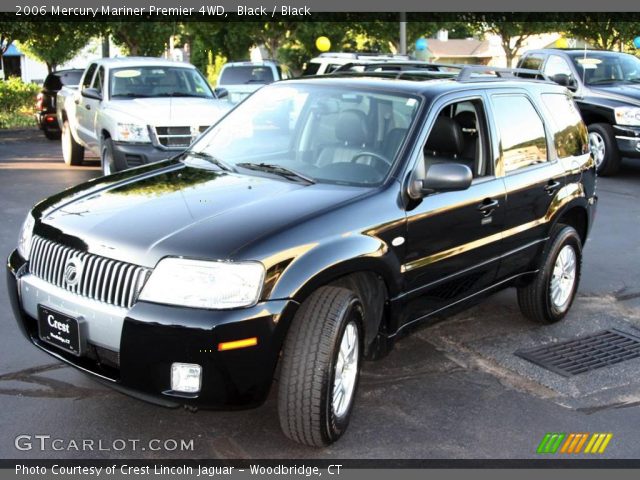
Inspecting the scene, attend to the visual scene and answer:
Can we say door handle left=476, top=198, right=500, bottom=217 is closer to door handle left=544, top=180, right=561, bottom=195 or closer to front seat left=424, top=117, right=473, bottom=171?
front seat left=424, top=117, right=473, bottom=171

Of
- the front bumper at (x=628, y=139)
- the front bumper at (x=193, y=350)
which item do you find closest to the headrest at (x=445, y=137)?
the front bumper at (x=193, y=350)

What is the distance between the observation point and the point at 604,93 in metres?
12.7

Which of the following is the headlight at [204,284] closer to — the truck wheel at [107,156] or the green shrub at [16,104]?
the truck wheel at [107,156]

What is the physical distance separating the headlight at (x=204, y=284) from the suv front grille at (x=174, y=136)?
6.94 m

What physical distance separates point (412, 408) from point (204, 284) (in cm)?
161

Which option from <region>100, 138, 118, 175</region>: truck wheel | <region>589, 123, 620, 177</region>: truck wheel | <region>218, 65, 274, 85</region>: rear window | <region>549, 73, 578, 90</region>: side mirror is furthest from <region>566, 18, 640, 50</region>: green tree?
<region>100, 138, 118, 175</region>: truck wheel

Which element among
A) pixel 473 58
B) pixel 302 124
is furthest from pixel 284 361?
pixel 473 58

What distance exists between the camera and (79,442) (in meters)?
3.98

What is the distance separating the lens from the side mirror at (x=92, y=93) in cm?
1116

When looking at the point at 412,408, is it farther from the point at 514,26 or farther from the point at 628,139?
the point at 514,26

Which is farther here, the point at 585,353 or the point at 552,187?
the point at 552,187

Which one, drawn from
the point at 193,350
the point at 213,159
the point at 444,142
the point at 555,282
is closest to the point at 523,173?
the point at 444,142

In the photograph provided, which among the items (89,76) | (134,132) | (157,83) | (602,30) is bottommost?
(134,132)

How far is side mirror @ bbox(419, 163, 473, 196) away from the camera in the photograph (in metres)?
4.36
